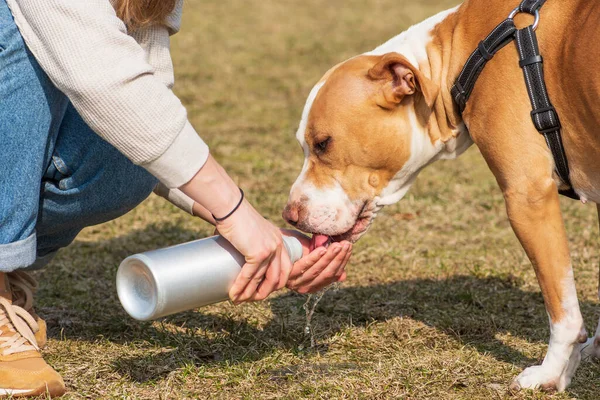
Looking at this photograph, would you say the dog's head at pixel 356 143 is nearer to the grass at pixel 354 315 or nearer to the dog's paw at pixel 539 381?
the grass at pixel 354 315

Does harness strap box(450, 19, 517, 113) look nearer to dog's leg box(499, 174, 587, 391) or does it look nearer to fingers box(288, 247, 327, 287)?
dog's leg box(499, 174, 587, 391)

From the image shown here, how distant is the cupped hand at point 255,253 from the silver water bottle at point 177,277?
0.05 metres

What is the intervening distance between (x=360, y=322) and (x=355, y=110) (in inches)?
34.8

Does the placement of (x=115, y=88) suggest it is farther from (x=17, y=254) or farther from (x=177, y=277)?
(x=17, y=254)

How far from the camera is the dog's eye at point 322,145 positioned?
2.88 m

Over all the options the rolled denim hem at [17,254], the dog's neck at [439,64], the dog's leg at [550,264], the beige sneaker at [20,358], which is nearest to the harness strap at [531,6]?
the dog's neck at [439,64]

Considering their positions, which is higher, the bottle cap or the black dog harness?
the black dog harness

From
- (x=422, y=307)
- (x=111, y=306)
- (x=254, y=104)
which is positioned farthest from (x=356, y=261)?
(x=254, y=104)

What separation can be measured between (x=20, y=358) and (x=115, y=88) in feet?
3.09

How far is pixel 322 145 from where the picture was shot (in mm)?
2893

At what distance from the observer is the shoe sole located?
8.10ft

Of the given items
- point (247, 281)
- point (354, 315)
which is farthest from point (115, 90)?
point (354, 315)

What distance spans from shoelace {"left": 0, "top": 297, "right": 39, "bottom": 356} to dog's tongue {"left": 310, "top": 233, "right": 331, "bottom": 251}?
945 mm

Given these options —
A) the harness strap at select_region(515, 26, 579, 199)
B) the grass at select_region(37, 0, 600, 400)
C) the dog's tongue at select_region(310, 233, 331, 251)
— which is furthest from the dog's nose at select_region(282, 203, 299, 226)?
the harness strap at select_region(515, 26, 579, 199)
